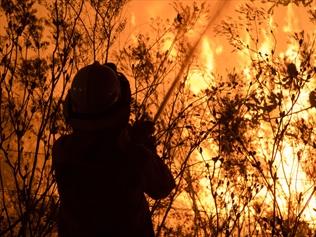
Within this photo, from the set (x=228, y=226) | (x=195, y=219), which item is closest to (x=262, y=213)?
(x=228, y=226)

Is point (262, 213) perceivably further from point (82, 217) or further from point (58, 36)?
point (82, 217)

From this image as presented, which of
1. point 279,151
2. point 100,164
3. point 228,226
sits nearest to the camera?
point 100,164

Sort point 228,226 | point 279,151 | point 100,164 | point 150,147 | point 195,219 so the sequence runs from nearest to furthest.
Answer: point 100,164
point 150,147
point 279,151
point 228,226
point 195,219

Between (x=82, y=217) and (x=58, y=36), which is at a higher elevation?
(x=58, y=36)

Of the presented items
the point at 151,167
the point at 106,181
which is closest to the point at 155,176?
the point at 151,167

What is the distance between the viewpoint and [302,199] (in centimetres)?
587

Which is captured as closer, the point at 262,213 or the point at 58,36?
the point at 58,36

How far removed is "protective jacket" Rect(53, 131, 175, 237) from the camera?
1.85m

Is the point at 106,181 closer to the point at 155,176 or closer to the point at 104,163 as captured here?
the point at 104,163

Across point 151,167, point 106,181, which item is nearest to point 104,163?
point 106,181

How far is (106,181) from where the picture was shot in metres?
1.88

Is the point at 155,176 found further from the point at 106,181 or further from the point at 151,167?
the point at 106,181

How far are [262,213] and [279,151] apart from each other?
1.24 meters

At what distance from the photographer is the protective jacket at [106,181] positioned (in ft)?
6.08
